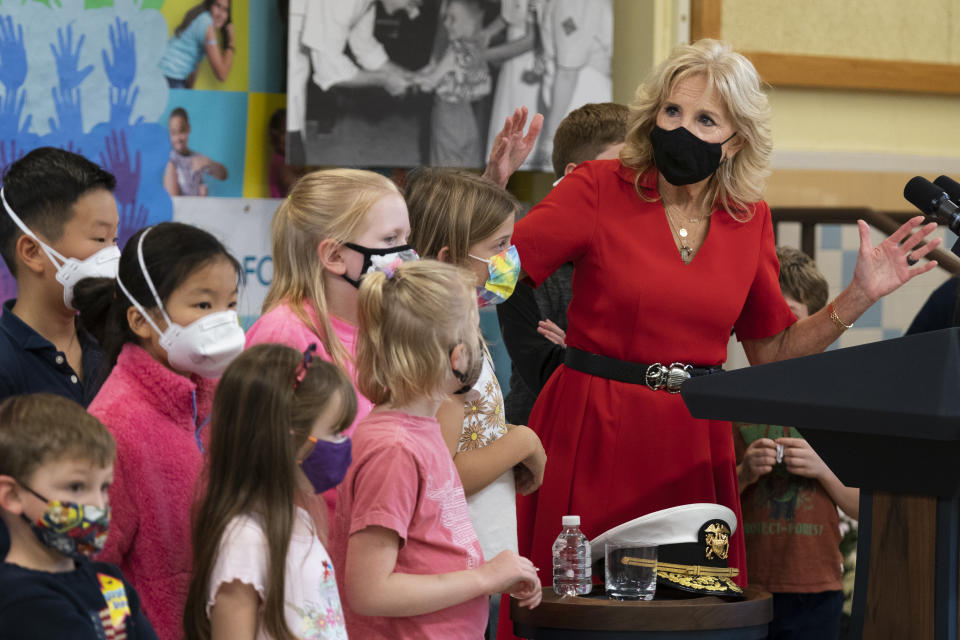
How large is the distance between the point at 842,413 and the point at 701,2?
316 centimetres

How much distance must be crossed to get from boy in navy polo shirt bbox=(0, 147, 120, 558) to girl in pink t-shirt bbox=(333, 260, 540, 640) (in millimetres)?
584

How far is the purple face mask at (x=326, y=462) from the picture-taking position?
1.80 m

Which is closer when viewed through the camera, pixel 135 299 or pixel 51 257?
pixel 135 299

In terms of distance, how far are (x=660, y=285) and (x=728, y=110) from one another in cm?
40

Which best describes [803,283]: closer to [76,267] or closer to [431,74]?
[431,74]

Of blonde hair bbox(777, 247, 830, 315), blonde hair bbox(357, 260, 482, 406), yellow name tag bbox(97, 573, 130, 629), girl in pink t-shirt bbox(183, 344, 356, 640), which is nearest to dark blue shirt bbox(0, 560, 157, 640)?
yellow name tag bbox(97, 573, 130, 629)

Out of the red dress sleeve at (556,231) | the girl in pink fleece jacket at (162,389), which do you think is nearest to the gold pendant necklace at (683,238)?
the red dress sleeve at (556,231)

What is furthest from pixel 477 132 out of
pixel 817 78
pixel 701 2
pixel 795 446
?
pixel 795 446

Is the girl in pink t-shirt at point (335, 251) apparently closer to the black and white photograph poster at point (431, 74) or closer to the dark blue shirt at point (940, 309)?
the dark blue shirt at point (940, 309)

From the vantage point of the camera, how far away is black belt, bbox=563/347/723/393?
2.55m

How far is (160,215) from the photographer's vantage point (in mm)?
4289

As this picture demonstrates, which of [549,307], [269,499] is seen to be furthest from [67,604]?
[549,307]

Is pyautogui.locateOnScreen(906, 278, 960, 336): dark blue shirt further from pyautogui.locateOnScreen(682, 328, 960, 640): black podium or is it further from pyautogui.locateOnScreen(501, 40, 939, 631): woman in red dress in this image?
pyautogui.locateOnScreen(682, 328, 960, 640): black podium

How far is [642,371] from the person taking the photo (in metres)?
2.57
